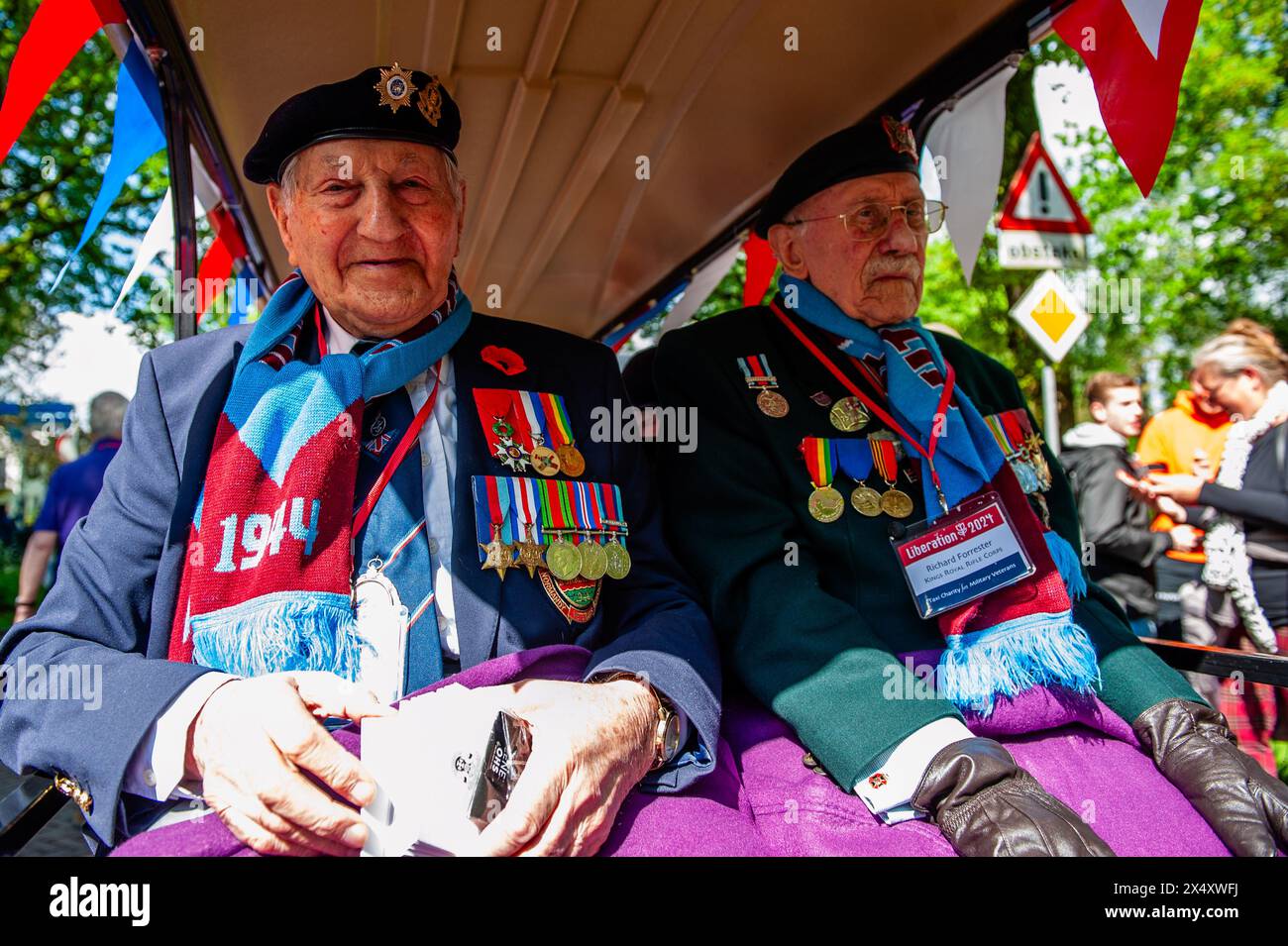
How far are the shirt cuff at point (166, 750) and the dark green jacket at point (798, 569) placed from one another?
1.00 metres

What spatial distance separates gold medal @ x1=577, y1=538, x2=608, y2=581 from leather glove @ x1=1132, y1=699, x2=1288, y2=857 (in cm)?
118

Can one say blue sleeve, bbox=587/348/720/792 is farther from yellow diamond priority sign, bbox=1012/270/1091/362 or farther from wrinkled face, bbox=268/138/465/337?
yellow diamond priority sign, bbox=1012/270/1091/362

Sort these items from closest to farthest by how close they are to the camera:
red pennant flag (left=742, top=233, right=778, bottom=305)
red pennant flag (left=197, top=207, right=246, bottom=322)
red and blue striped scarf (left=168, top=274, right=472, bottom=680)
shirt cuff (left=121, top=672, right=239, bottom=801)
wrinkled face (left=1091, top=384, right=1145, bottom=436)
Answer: shirt cuff (left=121, top=672, right=239, bottom=801) < red and blue striped scarf (left=168, top=274, right=472, bottom=680) < red pennant flag (left=197, top=207, right=246, bottom=322) < red pennant flag (left=742, top=233, right=778, bottom=305) < wrinkled face (left=1091, top=384, right=1145, bottom=436)

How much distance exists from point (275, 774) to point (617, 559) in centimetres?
77

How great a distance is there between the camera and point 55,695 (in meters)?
1.52

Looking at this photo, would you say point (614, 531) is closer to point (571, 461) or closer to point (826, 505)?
point (571, 461)

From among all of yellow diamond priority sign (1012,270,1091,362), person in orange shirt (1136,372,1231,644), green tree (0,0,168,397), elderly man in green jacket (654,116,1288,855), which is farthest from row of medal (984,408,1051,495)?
green tree (0,0,168,397)

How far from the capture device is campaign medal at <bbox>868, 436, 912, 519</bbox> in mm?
2070

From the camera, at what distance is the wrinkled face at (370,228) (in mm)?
1842

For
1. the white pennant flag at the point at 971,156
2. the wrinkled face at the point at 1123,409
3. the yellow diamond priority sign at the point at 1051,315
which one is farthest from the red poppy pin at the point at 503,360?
the wrinkled face at the point at 1123,409
